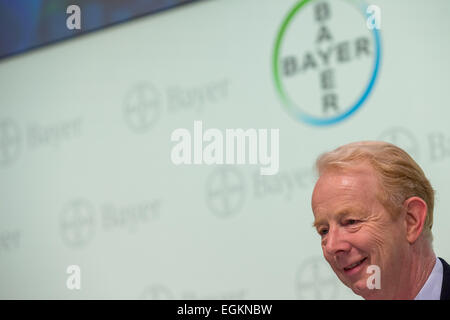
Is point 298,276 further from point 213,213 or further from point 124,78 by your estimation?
point 124,78

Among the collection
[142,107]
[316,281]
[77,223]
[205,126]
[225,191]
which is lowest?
[316,281]

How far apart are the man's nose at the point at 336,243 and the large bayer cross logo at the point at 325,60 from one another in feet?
3.36

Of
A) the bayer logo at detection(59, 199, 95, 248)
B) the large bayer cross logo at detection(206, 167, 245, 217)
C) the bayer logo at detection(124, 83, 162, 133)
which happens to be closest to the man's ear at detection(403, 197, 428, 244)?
the large bayer cross logo at detection(206, 167, 245, 217)

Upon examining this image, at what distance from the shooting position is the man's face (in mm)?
1695

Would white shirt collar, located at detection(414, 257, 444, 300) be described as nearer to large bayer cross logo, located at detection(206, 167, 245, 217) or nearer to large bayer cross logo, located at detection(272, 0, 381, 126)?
large bayer cross logo, located at detection(272, 0, 381, 126)

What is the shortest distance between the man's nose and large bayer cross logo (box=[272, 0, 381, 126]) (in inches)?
40.3

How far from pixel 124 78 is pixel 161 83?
0.65ft

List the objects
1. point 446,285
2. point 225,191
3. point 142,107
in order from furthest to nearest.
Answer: point 142,107 → point 225,191 → point 446,285

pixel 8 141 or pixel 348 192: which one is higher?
pixel 8 141

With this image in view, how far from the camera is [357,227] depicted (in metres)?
1.71

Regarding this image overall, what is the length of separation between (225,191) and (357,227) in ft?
4.10

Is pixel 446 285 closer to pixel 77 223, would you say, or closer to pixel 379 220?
pixel 379 220

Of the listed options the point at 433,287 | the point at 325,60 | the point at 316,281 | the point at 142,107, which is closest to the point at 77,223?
the point at 142,107

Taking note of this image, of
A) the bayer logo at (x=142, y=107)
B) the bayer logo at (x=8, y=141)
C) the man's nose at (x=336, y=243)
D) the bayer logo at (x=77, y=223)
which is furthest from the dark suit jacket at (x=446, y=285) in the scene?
the bayer logo at (x=8, y=141)
